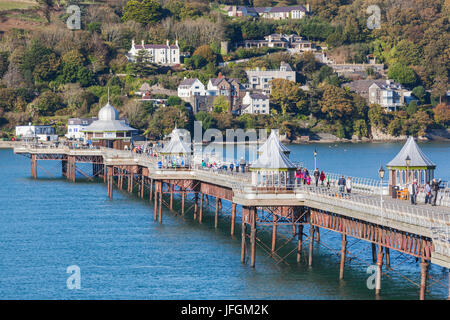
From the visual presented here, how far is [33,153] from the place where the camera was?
110m

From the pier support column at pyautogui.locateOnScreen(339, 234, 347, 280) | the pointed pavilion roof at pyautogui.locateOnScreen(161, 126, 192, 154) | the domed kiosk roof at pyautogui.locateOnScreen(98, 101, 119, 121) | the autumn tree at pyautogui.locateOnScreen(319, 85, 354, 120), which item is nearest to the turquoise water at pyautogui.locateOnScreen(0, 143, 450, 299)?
the pier support column at pyautogui.locateOnScreen(339, 234, 347, 280)

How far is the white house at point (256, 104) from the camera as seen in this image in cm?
18938

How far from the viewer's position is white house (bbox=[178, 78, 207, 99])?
618 ft

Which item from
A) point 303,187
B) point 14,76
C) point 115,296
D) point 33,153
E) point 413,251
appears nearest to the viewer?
point 413,251

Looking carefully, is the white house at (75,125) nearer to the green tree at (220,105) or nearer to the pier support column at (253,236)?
the green tree at (220,105)

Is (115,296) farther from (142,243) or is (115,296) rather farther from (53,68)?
(53,68)

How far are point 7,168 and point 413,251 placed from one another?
9273 centimetres

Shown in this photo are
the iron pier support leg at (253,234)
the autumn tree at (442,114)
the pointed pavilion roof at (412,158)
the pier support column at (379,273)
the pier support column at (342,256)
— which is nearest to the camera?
the pier support column at (379,273)

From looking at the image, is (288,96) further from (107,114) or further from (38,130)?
(107,114)

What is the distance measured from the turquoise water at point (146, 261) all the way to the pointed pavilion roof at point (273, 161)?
569 cm

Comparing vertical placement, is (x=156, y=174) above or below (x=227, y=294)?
above

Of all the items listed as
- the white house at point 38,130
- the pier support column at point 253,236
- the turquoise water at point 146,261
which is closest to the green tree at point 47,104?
the white house at point 38,130

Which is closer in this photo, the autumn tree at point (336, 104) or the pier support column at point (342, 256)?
the pier support column at point (342, 256)

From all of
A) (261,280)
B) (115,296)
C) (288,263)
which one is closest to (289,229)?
(288,263)
